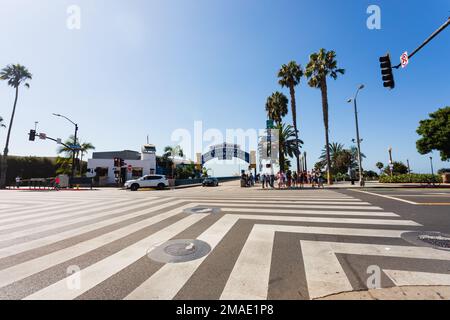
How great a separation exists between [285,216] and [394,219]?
2939 millimetres

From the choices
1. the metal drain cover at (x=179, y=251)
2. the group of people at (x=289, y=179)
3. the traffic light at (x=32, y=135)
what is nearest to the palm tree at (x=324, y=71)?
the group of people at (x=289, y=179)

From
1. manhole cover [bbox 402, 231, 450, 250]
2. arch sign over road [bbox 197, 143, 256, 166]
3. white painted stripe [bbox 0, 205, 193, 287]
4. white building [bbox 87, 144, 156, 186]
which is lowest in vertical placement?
white painted stripe [bbox 0, 205, 193, 287]

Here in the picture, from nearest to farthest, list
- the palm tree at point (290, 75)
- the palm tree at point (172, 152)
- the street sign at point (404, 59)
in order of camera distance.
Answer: the street sign at point (404, 59) < the palm tree at point (290, 75) < the palm tree at point (172, 152)

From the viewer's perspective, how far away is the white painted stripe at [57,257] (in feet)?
10.1

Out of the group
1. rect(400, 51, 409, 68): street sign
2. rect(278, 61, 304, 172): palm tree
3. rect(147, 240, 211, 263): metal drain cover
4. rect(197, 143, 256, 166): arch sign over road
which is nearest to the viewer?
rect(147, 240, 211, 263): metal drain cover

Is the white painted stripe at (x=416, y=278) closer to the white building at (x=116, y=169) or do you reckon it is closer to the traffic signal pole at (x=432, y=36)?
the traffic signal pole at (x=432, y=36)

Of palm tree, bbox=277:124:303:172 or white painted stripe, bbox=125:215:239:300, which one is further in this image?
palm tree, bbox=277:124:303:172

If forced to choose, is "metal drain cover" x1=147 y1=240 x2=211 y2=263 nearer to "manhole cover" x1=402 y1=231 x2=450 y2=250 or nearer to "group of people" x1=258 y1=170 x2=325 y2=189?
"manhole cover" x1=402 y1=231 x2=450 y2=250

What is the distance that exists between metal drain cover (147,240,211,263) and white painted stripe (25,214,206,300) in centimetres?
24

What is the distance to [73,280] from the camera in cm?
289

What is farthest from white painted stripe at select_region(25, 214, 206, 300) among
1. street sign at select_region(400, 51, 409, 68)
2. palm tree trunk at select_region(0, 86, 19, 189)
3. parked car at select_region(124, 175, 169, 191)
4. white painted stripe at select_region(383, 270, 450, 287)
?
palm tree trunk at select_region(0, 86, 19, 189)

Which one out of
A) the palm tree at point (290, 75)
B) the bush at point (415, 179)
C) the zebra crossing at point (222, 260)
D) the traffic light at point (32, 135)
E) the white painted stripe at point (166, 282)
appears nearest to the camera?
the white painted stripe at point (166, 282)

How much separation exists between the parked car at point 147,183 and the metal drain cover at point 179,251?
21659 mm

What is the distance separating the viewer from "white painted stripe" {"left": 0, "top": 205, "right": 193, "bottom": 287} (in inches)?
121
